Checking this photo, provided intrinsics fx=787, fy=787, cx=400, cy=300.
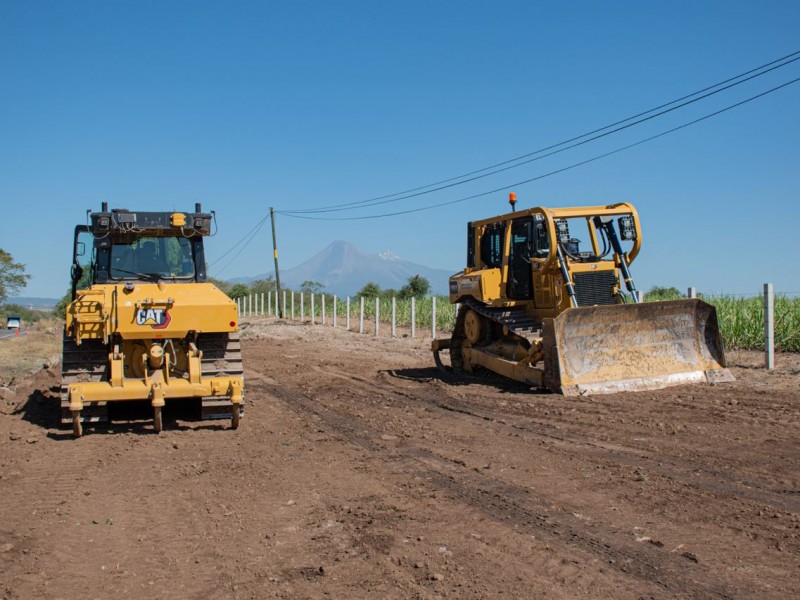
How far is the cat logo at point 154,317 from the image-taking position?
920 cm

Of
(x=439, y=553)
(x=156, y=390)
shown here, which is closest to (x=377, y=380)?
(x=156, y=390)

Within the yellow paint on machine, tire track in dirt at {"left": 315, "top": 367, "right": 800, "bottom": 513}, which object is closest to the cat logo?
the yellow paint on machine

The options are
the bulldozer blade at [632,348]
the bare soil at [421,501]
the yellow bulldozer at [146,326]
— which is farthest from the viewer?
the bulldozer blade at [632,348]

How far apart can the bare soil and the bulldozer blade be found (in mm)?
465

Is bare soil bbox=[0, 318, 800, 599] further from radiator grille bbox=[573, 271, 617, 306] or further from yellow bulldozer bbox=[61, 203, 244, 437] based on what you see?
radiator grille bbox=[573, 271, 617, 306]

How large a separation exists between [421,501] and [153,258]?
19.3 feet

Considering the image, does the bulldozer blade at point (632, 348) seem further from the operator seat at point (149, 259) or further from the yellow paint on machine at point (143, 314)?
the operator seat at point (149, 259)

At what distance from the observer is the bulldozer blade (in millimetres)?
11453

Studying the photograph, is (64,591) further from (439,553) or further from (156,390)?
(156,390)

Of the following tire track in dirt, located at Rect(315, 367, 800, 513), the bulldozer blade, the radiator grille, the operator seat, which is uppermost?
the operator seat

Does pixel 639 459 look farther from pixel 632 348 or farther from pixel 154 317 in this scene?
pixel 154 317

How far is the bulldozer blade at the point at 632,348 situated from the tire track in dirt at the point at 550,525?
365 cm

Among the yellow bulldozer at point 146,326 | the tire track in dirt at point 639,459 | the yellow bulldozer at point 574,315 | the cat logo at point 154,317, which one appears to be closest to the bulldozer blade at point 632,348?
the yellow bulldozer at point 574,315

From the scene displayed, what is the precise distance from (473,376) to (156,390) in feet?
23.1
